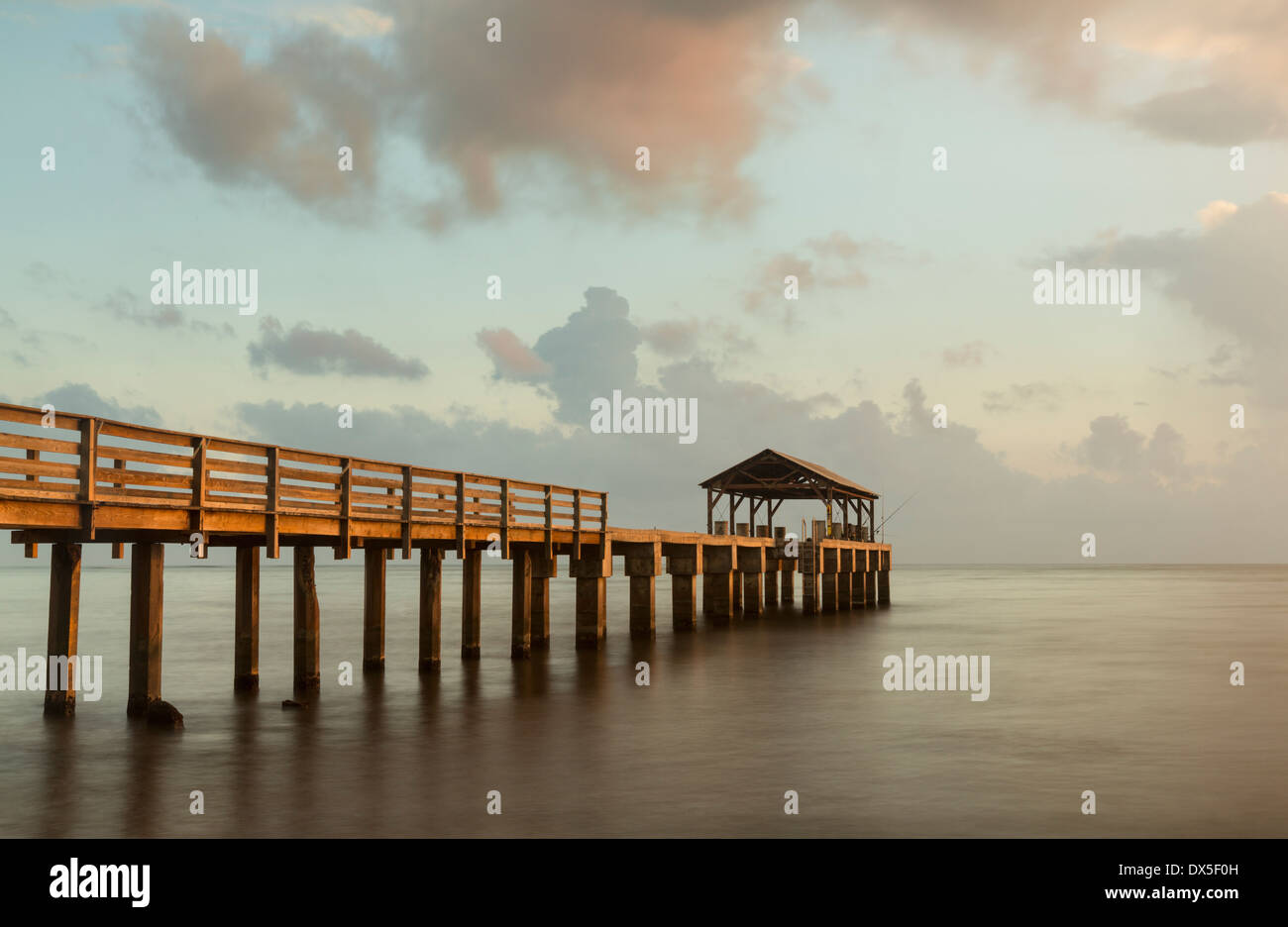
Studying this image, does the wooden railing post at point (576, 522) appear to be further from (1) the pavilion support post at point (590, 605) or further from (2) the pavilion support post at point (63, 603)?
(2) the pavilion support post at point (63, 603)

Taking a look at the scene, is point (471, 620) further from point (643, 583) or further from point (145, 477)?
point (145, 477)

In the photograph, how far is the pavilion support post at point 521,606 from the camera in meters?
28.5

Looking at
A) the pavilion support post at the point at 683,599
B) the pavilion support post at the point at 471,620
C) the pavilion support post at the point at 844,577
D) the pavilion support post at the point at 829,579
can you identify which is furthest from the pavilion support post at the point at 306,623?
the pavilion support post at the point at 844,577

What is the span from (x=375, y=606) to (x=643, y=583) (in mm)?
11378

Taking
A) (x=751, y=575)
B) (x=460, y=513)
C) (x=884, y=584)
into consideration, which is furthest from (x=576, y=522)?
(x=884, y=584)

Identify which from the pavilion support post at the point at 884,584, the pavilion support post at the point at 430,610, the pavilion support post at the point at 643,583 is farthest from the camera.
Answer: the pavilion support post at the point at 884,584

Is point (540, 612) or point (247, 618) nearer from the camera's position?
point (247, 618)

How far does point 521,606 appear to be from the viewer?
29.2m

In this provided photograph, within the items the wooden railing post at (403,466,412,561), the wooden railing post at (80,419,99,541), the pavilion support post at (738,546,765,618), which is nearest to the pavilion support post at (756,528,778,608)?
the pavilion support post at (738,546,765,618)

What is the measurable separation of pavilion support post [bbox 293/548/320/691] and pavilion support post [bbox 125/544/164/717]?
3558 mm

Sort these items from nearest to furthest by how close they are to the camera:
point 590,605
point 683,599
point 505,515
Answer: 1. point 505,515
2. point 590,605
3. point 683,599

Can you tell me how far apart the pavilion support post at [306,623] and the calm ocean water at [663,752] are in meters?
0.55

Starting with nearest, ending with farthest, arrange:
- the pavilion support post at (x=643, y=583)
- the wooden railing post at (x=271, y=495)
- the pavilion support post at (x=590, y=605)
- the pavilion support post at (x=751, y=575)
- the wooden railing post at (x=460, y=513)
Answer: the wooden railing post at (x=271, y=495) < the wooden railing post at (x=460, y=513) < the pavilion support post at (x=590, y=605) < the pavilion support post at (x=643, y=583) < the pavilion support post at (x=751, y=575)
